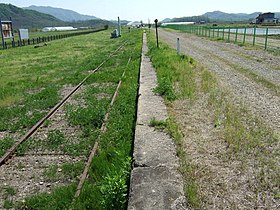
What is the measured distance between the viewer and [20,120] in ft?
24.9

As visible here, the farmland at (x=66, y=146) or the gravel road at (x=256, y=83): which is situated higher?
the gravel road at (x=256, y=83)

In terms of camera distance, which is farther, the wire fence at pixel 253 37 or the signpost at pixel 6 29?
the signpost at pixel 6 29

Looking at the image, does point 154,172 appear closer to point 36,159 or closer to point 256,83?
point 36,159

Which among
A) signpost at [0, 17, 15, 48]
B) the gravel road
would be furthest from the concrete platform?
signpost at [0, 17, 15, 48]

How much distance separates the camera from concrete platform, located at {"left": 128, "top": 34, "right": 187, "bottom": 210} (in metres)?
3.55

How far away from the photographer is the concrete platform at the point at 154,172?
3549mm

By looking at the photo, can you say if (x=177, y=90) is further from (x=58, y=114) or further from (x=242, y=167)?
(x=242, y=167)

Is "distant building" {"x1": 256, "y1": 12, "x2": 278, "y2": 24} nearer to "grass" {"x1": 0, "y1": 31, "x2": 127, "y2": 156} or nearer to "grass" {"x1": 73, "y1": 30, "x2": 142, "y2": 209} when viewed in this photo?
"grass" {"x1": 0, "y1": 31, "x2": 127, "y2": 156}

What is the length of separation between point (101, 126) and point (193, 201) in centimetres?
365

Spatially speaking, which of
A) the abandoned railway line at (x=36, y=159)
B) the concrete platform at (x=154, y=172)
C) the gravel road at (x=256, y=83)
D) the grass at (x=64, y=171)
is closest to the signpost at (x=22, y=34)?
the gravel road at (x=256, y=83)

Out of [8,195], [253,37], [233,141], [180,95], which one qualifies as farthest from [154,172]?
[253,37]

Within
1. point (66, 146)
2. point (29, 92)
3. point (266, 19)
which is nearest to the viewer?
point (66, 146)

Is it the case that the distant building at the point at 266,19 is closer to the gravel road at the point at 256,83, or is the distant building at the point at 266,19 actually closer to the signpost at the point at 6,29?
the signpost at the point at 6,29

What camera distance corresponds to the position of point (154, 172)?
4.25 metres
